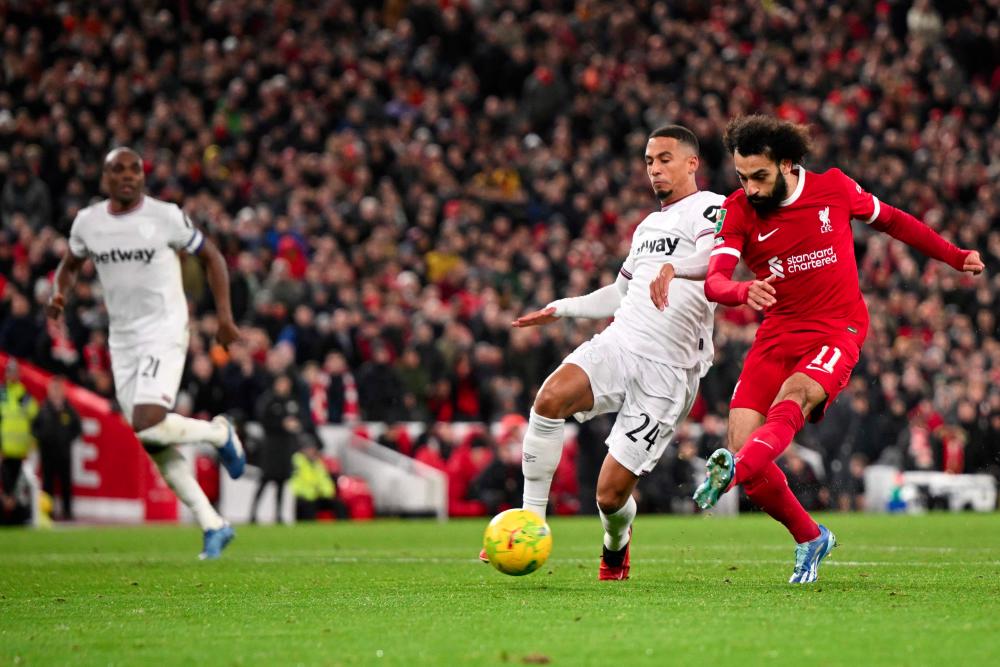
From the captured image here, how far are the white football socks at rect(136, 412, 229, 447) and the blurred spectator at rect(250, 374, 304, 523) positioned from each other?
7.76m

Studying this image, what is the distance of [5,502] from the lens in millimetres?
18062

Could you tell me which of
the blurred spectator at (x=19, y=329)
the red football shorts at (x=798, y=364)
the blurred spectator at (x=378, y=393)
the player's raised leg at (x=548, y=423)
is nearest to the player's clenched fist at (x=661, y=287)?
the red football shorts at (x=798, y=364)

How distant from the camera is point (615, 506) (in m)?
8.52

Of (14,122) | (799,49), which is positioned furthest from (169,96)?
(799,49)

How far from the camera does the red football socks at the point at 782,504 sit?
317 inches

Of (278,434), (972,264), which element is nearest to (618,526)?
(972,264)

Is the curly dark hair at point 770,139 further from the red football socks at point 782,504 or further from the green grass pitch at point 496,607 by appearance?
the green grass pitch at point 496,607

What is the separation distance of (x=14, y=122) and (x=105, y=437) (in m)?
5.26

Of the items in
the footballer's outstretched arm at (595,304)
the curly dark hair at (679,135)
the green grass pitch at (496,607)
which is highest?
the curly dark hair at (679,135)

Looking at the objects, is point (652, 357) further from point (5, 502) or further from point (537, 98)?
point (537, 98)

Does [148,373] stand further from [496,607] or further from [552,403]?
[496,607]

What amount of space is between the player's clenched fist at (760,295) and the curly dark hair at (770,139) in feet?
3.01

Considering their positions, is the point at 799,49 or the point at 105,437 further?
the point at 799,49

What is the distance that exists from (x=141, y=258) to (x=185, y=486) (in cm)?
163
